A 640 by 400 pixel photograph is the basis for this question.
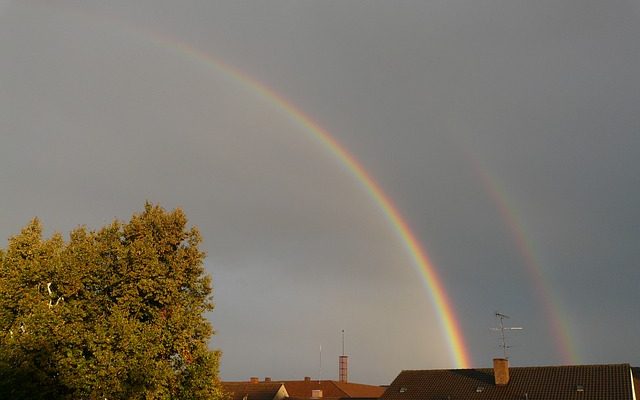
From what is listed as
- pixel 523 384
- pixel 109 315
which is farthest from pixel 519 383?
pixel 109 315

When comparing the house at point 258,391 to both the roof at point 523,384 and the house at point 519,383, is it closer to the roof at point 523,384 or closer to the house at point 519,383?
the house at point 519,383

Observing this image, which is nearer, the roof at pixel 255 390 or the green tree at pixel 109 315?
the green tree at pixel 109 315

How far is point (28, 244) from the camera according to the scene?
29.6 m

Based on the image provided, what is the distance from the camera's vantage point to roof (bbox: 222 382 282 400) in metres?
80.2

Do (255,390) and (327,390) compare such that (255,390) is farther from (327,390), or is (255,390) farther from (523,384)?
(523,384)

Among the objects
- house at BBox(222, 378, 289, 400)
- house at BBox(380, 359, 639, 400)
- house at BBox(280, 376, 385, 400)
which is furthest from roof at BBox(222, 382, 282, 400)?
house at BBox(380, 359, 639, 400)

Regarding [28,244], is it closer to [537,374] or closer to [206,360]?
[206,360]

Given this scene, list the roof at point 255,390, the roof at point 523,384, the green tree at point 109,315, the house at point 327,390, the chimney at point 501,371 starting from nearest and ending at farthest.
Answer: the green tree at point 109,315 < the roof at point 523,384 < the chimney at point 501,371 < the roof at point 255,390 < the house at point 327,390

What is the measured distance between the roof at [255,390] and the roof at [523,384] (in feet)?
88.7

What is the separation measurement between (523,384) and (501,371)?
1.95 m

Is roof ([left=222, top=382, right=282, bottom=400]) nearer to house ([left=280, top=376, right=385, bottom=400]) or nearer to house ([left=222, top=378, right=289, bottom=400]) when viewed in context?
house ([left=222, top=378, right=289, bottom=400])

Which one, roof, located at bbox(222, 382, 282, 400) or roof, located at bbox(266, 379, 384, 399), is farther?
roof, located at bbox(266, 379, 384, 399)

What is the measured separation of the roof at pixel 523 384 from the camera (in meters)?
46.9

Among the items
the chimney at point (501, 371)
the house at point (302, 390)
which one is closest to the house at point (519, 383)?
the chimney at point (501, 371)
